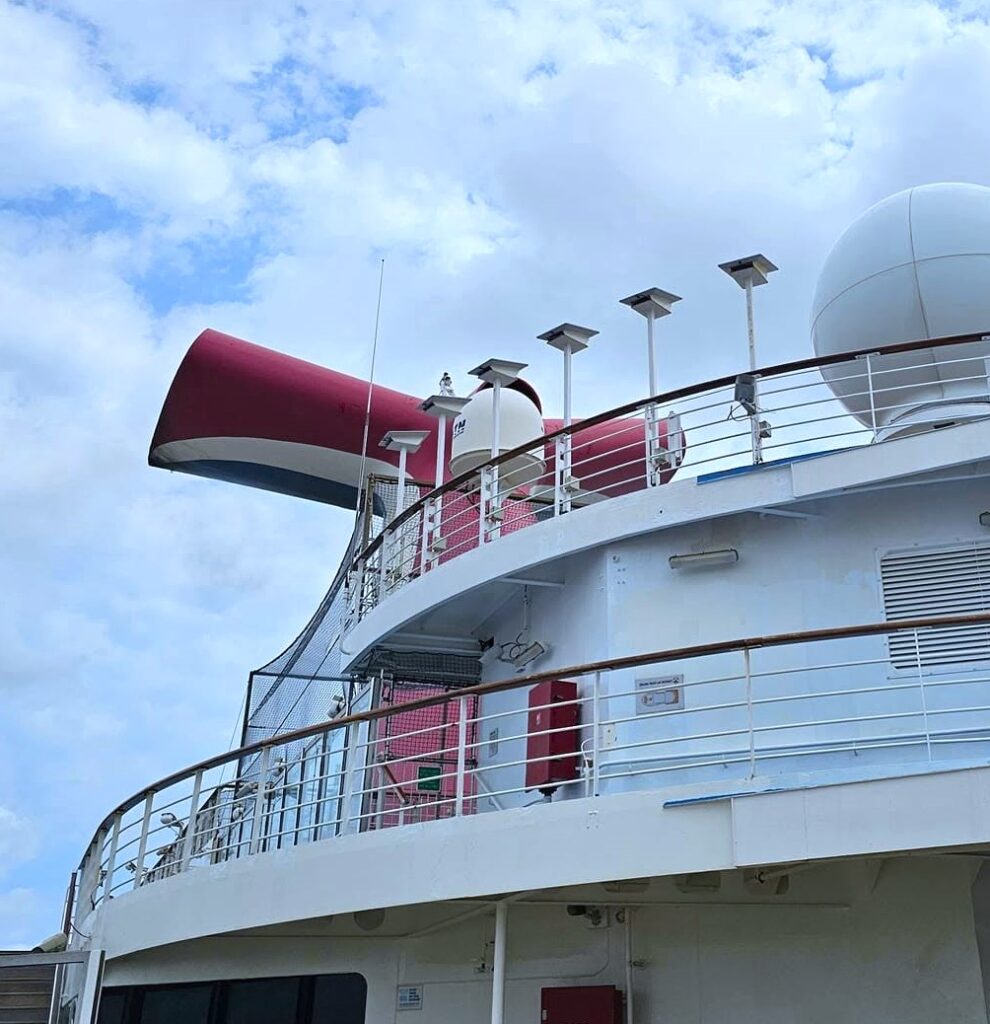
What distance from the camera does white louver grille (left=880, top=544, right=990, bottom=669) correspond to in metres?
8.38

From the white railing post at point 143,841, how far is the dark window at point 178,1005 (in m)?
0.89

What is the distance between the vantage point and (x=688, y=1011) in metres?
8.16

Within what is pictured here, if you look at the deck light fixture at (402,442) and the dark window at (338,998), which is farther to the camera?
the deck light fixture at (402,442)

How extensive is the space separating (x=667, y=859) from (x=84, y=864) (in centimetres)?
706

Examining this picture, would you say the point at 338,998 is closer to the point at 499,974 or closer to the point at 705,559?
the point at 499,974

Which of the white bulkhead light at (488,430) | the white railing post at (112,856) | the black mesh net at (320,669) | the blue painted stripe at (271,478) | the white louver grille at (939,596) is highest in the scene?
the blue painted stripe at (271,478)

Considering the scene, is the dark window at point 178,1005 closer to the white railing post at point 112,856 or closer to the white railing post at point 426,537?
the white railing post at point 112,856

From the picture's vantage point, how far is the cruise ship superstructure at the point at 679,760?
7262 millimetres

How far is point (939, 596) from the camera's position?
870 centimetres

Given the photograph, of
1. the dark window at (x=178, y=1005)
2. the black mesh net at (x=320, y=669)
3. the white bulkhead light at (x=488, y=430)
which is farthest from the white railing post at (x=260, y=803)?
the white bulkhead light at (x=488, y=430)

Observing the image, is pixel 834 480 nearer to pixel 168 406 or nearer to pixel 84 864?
pixel 84 864

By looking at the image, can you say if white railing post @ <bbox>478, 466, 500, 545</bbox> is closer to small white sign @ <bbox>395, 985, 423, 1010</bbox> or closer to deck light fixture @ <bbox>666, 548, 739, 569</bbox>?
deck light fixture @ <bbox>666, 548, 739, 569</bbox>

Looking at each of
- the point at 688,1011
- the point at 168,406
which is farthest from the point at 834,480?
the point at 168,406

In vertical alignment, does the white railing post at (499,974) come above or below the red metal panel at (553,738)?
below
